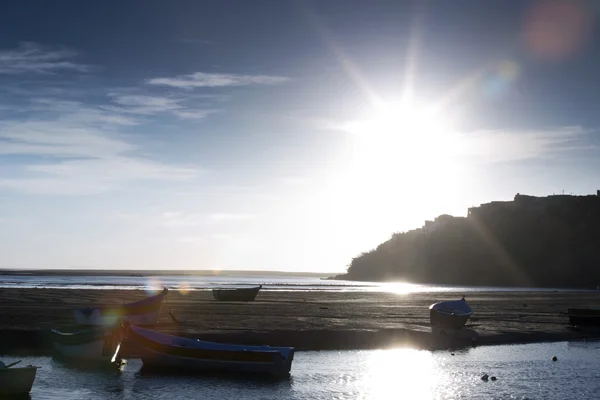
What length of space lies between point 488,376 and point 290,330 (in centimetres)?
1177

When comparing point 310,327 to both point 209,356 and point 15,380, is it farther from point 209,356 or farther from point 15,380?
point 15,380

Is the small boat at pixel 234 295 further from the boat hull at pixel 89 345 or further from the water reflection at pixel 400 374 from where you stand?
the boat hull at pixel 89 345

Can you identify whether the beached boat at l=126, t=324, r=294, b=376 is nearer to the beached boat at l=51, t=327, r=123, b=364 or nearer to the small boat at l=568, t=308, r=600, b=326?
the beached boat at l=51, t=327, r=123, b=364

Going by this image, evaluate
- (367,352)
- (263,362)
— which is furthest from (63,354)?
(367,352)

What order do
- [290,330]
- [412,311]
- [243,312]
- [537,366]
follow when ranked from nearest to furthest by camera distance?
[537,366] → [290,330] → [243,312] → [412,311]

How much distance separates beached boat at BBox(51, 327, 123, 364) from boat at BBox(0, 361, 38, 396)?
23.6 ft

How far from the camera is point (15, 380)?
68.2ft

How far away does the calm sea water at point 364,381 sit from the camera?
2366 centimetres

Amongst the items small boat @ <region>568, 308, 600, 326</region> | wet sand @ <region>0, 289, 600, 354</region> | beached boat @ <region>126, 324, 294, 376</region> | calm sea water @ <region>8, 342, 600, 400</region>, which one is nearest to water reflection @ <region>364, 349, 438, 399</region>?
calm sea water @ <region>8, 342, 600, 400</region>

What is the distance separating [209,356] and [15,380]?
26.3ft

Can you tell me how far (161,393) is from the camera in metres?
23.5

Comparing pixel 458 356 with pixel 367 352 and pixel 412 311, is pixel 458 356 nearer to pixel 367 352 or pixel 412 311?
pixel 367 352

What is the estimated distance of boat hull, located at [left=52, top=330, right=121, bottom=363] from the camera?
93.7 ft

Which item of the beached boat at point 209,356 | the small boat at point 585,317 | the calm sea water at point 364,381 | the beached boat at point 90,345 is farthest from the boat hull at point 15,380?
the small boat at point 585,317
